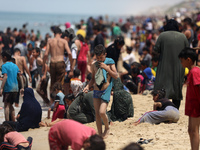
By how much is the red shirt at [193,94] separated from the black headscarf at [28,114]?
12.5 ft

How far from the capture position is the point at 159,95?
21.9ft

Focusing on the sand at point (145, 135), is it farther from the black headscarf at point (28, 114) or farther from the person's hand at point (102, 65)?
the person's hand at point (102, 65)

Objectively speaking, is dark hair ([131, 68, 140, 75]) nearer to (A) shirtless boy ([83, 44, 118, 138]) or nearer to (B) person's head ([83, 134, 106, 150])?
(A) shirtless boy ([83, 44, 118, 138])

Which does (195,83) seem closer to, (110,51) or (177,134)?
(177,134)

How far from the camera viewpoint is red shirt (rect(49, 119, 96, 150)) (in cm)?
392

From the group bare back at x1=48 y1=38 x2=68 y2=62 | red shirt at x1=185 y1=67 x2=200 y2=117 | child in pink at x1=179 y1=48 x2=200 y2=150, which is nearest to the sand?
child in pink at x1=179 y1=48 x2=200 y2=150

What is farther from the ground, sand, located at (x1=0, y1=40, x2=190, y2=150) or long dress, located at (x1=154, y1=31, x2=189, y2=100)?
long dress, located at (x1=154, y1=31, x2=189, y2=100)

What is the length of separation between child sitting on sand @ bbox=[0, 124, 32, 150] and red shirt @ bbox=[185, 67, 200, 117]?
8.00ft

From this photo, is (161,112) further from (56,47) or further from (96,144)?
(56,47)

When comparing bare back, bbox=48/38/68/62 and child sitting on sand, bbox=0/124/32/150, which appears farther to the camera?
bare back, bbox=48/38/68/62

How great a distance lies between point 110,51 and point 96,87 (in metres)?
2.53

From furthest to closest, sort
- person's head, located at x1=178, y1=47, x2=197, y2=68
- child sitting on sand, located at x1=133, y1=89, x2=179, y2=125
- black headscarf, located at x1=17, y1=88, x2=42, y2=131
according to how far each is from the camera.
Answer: black headscarf, located at x1=17, y1=88, x2=42, y2=131, child sitting on sand, located at x1=133, y1=89, x2=179, y2=125, person's head, located at x1=178, y1=47, x2=197, y2=68

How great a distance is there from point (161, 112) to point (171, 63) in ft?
3.03

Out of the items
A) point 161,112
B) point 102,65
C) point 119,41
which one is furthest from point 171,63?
point 102,65
